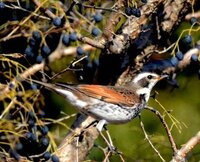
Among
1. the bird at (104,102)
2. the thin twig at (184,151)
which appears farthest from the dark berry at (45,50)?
the thin twig at (184,151)

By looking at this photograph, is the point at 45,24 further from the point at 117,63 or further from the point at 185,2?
the point at 185,2

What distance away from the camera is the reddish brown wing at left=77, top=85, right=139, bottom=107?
5.24 meters

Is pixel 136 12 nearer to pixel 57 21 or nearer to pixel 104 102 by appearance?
pixel 57 21

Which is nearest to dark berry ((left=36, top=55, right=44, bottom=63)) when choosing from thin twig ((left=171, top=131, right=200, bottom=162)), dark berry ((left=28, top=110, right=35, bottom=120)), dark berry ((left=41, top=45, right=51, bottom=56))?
dark berry ((left=41, top=45, right=51, bottom=56))

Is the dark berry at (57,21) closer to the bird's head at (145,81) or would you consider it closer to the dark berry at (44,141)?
the dark berry at (44,141)

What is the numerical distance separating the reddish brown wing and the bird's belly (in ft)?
0.12

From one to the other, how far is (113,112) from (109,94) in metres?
0.12

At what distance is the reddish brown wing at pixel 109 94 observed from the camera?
5244mm

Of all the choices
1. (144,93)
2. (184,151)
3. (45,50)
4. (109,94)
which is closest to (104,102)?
(109,94)

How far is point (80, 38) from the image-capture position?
16.6ft

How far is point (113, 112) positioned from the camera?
17.4 ft

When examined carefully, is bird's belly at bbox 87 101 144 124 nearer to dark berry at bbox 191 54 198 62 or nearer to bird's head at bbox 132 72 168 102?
bird's head at bbox 132 72 168 102

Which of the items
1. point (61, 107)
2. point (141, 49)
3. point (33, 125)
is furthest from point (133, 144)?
point (33, 125)

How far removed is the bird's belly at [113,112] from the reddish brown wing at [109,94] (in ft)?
0.12
